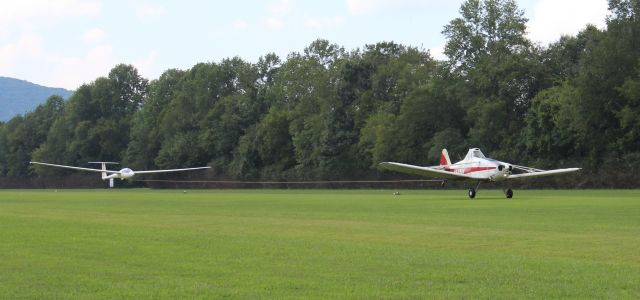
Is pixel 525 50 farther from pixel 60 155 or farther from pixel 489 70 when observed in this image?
pixel 60 155

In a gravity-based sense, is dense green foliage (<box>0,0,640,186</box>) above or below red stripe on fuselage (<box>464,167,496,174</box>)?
above

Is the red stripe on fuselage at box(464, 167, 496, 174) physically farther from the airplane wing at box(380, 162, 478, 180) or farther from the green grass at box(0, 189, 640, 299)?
the green grass at box(0, 189, 640, 299)

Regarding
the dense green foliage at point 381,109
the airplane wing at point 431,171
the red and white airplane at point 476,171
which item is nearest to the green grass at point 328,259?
the red and white airplane at point 476,171

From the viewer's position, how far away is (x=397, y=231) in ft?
63.5

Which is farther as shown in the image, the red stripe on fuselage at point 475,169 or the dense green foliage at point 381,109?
the dense green foliage at point 381,109

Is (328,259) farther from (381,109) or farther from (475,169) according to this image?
(381,109)

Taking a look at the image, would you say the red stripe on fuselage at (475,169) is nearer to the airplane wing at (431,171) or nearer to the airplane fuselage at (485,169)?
the airplane fuselage at (485,169)

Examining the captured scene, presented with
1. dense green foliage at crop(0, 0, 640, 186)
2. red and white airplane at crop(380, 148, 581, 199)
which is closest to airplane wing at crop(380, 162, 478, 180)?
red and white airplane at crop(380, 148, 581, 199)

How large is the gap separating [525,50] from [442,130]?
31.7 feet

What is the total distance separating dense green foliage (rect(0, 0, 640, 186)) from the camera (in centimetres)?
6175

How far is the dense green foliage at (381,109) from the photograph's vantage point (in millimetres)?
61750

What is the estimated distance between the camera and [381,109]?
84312 mm

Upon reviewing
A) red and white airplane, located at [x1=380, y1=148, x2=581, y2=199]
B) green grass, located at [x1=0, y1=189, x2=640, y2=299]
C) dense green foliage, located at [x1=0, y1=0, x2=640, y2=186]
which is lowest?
green grass, located at [x1=0, y1=189, x2=640, y2=299]

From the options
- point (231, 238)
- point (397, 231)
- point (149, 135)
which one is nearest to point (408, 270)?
point (231, 238)
